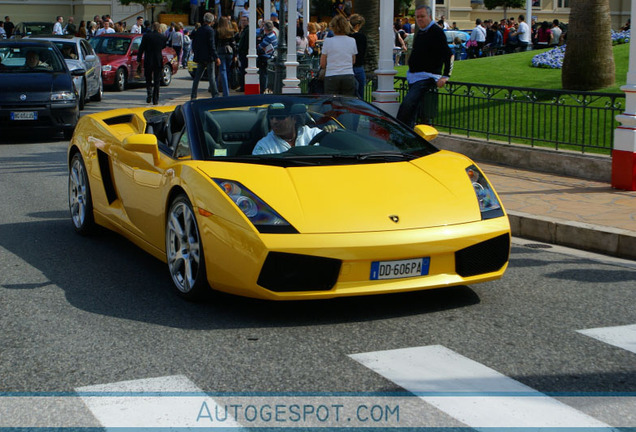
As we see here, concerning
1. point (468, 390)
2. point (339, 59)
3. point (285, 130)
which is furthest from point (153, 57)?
point (468, 390)

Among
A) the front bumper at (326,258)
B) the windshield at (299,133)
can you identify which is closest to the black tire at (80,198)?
the windshield at (299,133)

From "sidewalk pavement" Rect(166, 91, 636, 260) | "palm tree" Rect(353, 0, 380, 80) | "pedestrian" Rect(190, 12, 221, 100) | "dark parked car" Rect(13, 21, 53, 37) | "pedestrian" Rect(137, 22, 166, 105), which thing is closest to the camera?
"sidewalk pavement" Rect(166, 91, 636, 260)

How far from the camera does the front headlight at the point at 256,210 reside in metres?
5.60

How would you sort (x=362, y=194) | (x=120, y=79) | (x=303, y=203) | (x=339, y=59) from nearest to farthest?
(x=303, y=203) → (x=362, y=194) → (x=339, y=59) → (x=120, y=79)

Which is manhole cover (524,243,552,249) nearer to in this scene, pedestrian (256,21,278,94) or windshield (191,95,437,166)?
windshield (191,95,437,166)

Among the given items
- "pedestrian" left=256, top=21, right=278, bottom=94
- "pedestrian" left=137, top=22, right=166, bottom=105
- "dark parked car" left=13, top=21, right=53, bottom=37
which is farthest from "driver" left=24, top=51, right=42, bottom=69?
"dark parked car" left=13, top=21, right=53, bottom=37

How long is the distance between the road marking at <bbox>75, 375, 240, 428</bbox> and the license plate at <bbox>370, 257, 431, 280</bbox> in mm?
1394

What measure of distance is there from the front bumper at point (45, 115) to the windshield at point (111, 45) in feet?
42.9

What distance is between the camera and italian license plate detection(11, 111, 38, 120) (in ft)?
54.0

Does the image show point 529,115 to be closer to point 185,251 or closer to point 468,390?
point 185,251

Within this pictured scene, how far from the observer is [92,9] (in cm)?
6912

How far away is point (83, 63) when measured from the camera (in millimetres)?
23141

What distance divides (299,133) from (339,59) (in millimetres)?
7575

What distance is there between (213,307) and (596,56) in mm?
11484
